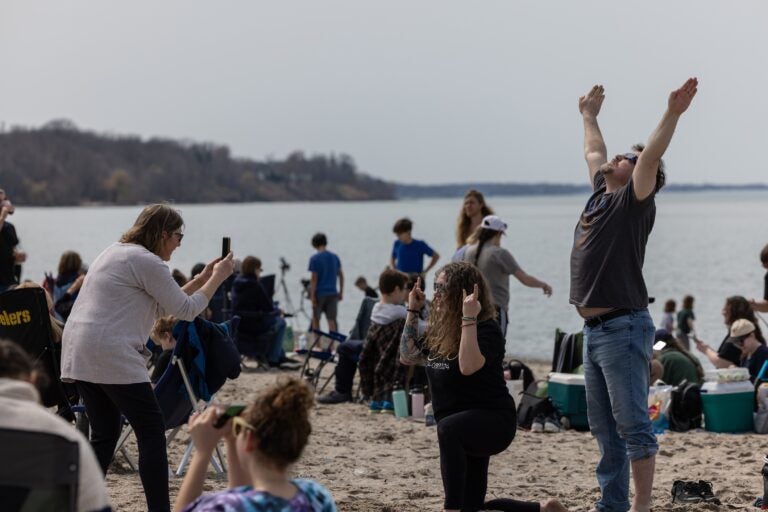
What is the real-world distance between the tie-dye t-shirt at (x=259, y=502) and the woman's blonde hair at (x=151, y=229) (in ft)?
5.94

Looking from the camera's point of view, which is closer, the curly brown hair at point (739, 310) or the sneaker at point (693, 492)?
the sneaker at point (693, 492)

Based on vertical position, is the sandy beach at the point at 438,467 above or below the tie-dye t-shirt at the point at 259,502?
below

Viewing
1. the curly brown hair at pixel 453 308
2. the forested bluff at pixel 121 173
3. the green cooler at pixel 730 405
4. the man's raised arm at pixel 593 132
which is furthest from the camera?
the forested bluff at pixel 121 173

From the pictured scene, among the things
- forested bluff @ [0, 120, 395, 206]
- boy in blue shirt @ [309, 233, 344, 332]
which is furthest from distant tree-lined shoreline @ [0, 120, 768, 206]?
boy in blue shirt @ [309, 233, 344, 332]

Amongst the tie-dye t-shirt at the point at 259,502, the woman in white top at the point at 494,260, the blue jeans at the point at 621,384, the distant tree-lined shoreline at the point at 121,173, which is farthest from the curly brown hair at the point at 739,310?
the distant tree-lined shoreline at the point at 121,173

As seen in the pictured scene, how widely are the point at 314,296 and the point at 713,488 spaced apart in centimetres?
759

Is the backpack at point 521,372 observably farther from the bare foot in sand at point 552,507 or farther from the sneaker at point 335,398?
Result: the bare foot in sand at point 552,507

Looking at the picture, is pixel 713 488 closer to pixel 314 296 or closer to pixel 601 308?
pixel 601 308

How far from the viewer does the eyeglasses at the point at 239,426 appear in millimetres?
2918

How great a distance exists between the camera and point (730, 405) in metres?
7.91

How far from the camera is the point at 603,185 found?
15.9 ft

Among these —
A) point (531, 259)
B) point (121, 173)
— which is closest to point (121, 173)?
point (121, 173)

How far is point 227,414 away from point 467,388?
73.0 inches

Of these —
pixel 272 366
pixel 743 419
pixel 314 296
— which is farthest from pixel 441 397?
pixel 314 296
